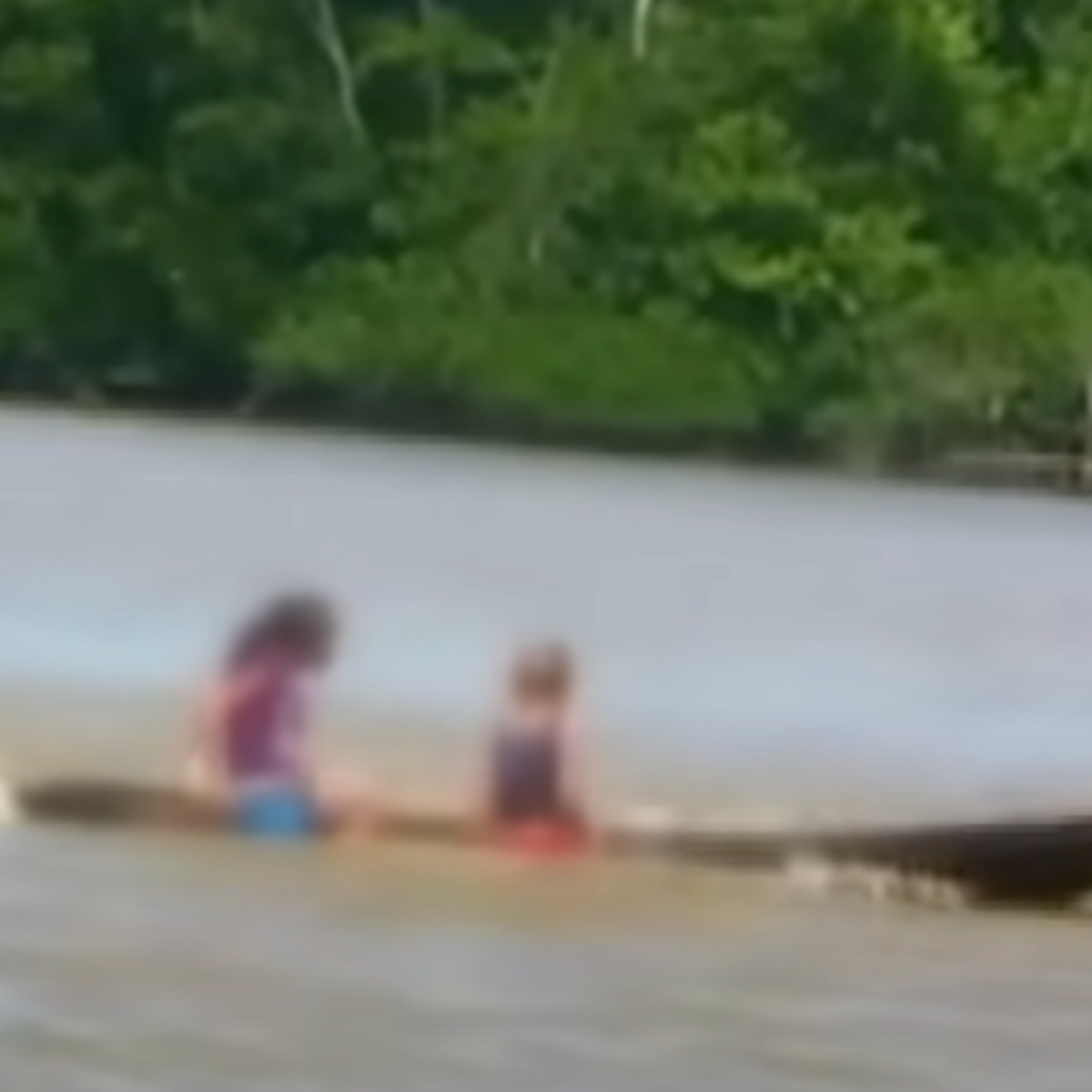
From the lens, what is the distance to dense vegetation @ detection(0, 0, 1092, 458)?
52375mm

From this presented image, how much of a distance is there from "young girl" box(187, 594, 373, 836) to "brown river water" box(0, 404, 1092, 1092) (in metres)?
0.31

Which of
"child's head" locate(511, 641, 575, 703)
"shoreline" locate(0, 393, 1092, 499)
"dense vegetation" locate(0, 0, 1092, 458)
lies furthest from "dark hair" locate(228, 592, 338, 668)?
"dense vegetation" locate(0, 0, 1092, 458)

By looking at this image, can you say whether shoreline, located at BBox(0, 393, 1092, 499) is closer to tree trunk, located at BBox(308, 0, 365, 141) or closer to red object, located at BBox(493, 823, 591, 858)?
tree trunk, located at BBox(308, 0, 365, 141)

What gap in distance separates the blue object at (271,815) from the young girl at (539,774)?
1.74ft

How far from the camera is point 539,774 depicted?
61.2 ft

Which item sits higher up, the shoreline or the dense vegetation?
the dense vegetation

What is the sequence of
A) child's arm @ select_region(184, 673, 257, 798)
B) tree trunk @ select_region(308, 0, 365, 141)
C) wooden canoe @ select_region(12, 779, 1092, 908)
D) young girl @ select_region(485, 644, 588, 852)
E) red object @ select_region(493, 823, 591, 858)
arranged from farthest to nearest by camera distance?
tree trunk @ select_region(308, 0, 365, 141)
child's arm @ select_region(184, 673, 257, 798)
young girl @ select_region(485, 644, 588, 852)
red object @ select_region(493, 823, 591, 858)
wooden canoe @ select_region(12, 779, 1092, 908)

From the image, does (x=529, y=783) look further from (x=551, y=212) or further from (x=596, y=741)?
(x=551, y=212)

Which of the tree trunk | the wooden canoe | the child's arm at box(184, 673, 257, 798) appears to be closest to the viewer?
the wooden canoe

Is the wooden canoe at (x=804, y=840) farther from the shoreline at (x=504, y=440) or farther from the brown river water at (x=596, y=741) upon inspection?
the shoreline at (x=504, y=440)

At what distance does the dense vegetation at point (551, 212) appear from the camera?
52.4 m

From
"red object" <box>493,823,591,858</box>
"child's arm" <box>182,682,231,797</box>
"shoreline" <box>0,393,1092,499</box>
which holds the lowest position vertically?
"shoreline" <box>0,393,1092,499</box>

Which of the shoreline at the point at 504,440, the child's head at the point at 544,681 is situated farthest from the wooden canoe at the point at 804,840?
the shoreline at the point at 504,440

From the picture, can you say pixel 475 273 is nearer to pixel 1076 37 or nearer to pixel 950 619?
pixel 1076 37
